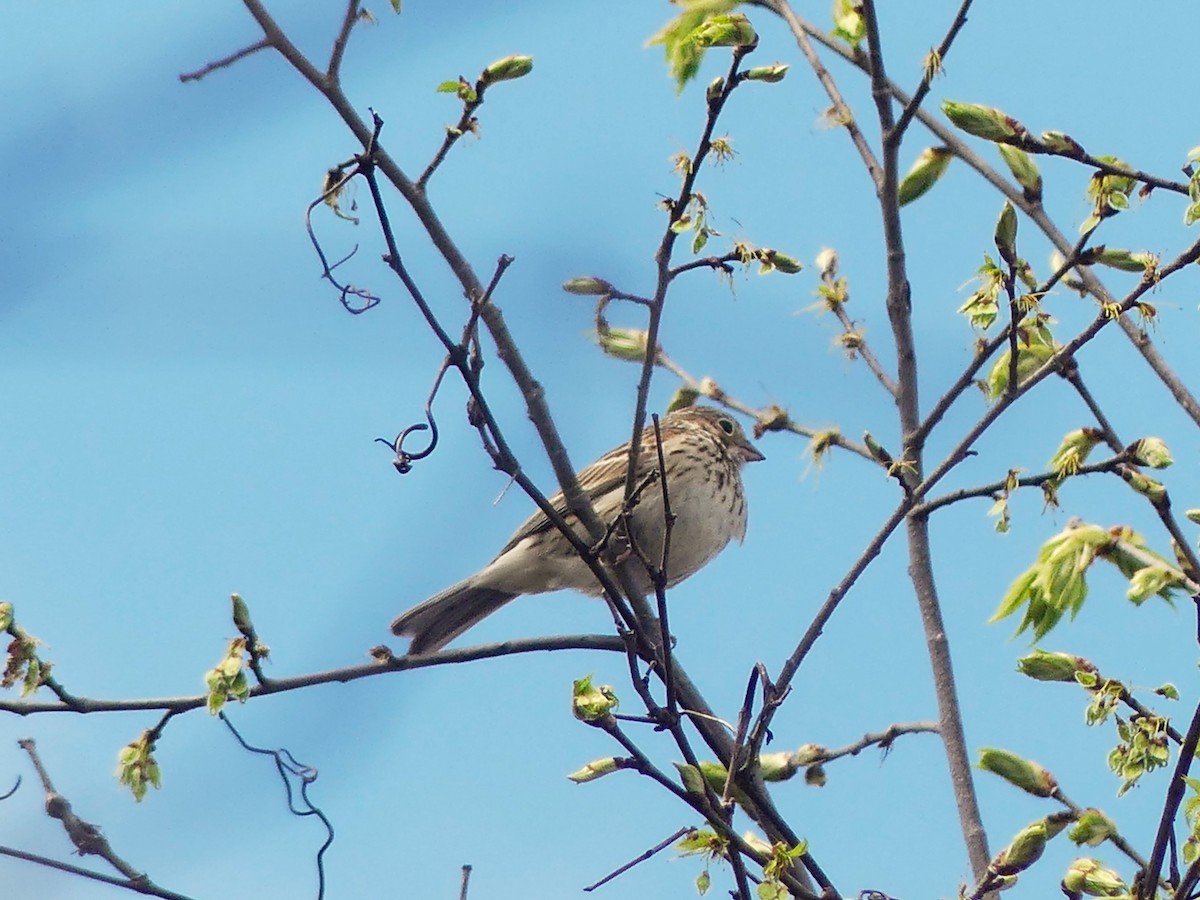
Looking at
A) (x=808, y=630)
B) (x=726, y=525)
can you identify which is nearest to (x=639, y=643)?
(x=808, y=630)

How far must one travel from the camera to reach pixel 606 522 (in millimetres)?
6402

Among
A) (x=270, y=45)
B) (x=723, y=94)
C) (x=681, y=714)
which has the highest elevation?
(x=270, y=45)

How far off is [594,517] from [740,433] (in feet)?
12.9

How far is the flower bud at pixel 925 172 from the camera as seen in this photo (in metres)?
4.92

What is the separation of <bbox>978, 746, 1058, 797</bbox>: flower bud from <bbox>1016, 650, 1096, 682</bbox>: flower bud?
219 millimetres

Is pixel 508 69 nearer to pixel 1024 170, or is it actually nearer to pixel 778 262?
pixel 778 262

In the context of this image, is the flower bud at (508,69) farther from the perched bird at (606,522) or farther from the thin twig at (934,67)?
the perched bird at (606,522)

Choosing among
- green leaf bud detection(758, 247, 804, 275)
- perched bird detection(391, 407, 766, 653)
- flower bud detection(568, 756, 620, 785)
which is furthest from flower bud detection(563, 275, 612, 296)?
perched bird detection(391, 407, 766, 653)

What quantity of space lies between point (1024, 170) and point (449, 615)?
3.10 metres

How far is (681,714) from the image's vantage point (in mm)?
3596

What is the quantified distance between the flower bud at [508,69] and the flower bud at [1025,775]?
1.97 meters

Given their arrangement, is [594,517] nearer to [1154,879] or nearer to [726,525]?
[1154,879]

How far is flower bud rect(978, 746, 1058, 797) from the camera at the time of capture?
3.89m

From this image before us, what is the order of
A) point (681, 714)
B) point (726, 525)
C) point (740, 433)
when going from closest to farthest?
point (681, 714), point (726, 525), point (740, 433)
